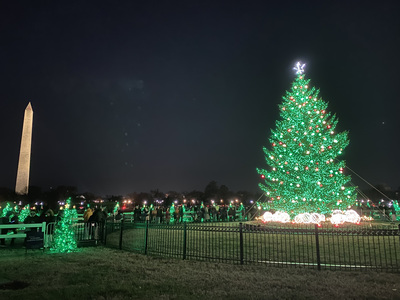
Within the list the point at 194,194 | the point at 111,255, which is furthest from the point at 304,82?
the point at 194,194

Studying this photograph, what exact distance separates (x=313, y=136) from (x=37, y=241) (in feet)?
62.0

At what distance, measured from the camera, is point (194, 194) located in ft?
434

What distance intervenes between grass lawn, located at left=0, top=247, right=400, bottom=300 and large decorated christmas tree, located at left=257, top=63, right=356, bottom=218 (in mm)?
14160

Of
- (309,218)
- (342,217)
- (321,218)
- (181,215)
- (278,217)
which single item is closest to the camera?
(342,217)

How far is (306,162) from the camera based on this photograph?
2206 cm

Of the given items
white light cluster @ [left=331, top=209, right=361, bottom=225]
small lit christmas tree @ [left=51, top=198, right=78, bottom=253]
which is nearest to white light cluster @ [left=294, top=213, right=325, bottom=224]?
white light cluster @ [left=331, top=209, right=361, bottom=225]

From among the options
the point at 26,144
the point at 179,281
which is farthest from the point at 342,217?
the point at 26,144

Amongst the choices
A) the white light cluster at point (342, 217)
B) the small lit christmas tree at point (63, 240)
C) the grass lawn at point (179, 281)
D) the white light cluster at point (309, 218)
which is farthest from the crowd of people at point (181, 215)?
the grass lawn at point (179, 281)

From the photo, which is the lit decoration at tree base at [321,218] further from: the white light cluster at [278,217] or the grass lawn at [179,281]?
the grass lawn at [179,281]

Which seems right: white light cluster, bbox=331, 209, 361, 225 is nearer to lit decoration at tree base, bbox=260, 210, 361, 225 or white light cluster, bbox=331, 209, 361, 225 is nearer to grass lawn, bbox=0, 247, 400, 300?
lit decoration at tree base, bbox=260, 210, 361, 225

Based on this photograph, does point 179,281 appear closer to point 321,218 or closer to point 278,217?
point 321,218

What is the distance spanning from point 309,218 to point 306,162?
4.09m

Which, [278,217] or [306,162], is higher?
[306,162]

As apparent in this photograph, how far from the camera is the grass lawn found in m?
6.36
